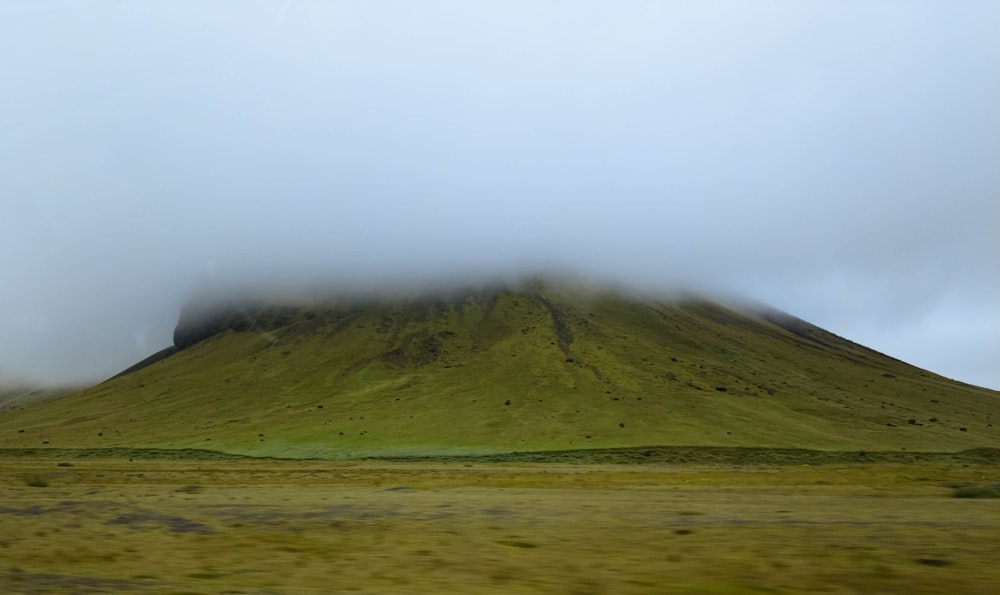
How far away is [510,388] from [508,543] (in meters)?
103

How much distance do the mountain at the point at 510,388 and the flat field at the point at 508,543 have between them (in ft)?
198

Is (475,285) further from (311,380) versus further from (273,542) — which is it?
(273,542)

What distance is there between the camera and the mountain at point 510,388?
327ft

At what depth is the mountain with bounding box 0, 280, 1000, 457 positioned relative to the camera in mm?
99812

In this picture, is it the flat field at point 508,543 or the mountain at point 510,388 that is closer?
the flat field at point 508,543

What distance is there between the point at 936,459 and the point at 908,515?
78.4m

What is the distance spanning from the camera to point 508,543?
18.4m

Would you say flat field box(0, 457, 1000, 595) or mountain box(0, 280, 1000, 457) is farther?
mountain box(0, 280, 1000, 457)

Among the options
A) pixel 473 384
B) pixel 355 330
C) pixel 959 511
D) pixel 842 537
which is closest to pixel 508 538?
pixel 842 537

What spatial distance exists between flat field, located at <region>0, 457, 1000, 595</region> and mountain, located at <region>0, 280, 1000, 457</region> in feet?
198

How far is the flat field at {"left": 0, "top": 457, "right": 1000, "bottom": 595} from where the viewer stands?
13742mm

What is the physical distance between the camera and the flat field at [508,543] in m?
13.7

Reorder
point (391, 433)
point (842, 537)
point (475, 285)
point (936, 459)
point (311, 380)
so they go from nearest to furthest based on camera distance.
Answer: point (842, 537) → point (936, 459) → point (391, 433) → point (311, 380) → point (475, 285)

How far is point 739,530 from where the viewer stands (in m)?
19.6
